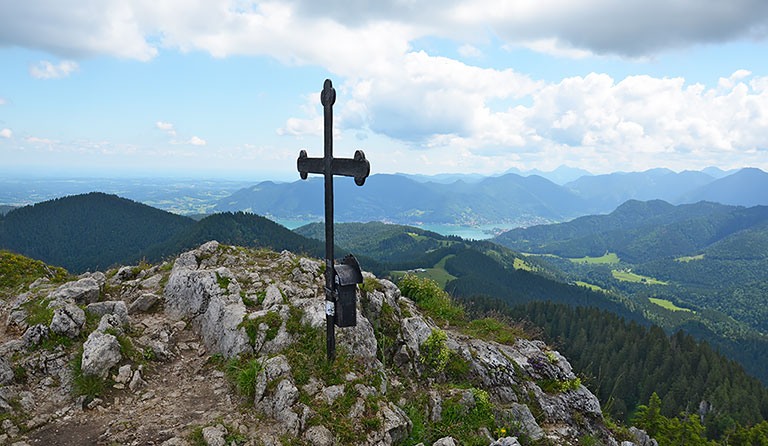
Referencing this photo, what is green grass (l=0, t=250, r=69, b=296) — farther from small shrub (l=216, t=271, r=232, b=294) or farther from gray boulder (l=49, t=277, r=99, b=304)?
small shrub (l=216, t=271, r=232, b=294)

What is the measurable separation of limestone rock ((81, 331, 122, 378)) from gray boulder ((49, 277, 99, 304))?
11.2 feet

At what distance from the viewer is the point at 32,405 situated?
745cm

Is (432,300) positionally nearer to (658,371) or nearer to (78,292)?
(78,292)

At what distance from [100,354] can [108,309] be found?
117 inches

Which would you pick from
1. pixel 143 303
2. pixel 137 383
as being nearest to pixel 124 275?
pixel 143 303

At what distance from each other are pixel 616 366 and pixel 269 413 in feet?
294

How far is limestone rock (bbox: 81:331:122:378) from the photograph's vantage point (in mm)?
8188

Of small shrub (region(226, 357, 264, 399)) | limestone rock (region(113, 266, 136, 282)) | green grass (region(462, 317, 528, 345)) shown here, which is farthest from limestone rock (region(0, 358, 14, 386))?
green grass (region(462, 317, 528, 345))

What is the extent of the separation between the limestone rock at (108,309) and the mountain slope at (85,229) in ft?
535

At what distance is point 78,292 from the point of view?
11.4 meters

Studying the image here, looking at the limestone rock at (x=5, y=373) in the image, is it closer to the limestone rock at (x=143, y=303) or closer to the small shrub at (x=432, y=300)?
the limestone rock at (x=143, y=303)

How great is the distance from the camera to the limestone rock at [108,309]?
1052 cm

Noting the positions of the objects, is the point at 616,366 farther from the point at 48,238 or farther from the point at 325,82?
the point at 48,238

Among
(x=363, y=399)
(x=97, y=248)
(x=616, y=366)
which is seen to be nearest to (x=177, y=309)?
(x=363, y=399)
